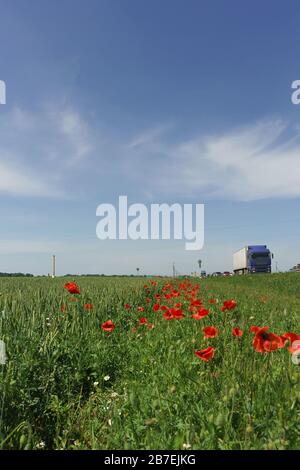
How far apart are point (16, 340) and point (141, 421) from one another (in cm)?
169

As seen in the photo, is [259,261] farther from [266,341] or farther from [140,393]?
[266,341]

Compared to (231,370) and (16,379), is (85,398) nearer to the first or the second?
(16,379)

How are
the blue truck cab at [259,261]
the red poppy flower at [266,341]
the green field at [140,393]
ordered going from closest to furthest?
the green field at [140,393] → the red poppy flower at [266,341] → the blue truck cab at [259,261]

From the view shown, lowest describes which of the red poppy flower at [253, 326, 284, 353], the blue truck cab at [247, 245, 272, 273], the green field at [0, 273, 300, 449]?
the green field at [0, 273, 300, 449]

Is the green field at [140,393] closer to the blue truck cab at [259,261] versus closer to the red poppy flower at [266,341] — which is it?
the red poppy flower at [266,341]

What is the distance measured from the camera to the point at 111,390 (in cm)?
379

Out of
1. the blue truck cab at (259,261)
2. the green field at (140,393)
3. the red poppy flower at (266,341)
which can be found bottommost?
the green field at (140,393)

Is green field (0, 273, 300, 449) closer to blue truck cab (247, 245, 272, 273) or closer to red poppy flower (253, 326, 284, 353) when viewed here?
red poppy flower (253, 326, 284, 353)

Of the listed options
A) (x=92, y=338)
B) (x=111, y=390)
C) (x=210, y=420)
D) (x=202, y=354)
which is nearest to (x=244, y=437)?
(x=210, y=420)

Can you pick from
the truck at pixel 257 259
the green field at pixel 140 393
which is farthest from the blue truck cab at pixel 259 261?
the green field at pixel 140 393

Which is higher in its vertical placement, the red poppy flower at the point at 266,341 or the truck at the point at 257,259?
the truck at the point at 257,259

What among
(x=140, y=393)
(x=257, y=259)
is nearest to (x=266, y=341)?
(x=140, y=393)

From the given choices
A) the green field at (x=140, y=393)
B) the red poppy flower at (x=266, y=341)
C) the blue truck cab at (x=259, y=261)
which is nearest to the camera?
the green field at (x=140, y=393)

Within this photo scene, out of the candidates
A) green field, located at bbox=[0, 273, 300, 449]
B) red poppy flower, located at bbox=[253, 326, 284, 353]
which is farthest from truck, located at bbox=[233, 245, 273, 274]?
red poppy flower, located at bbox=[253, 326, 284, 353]
